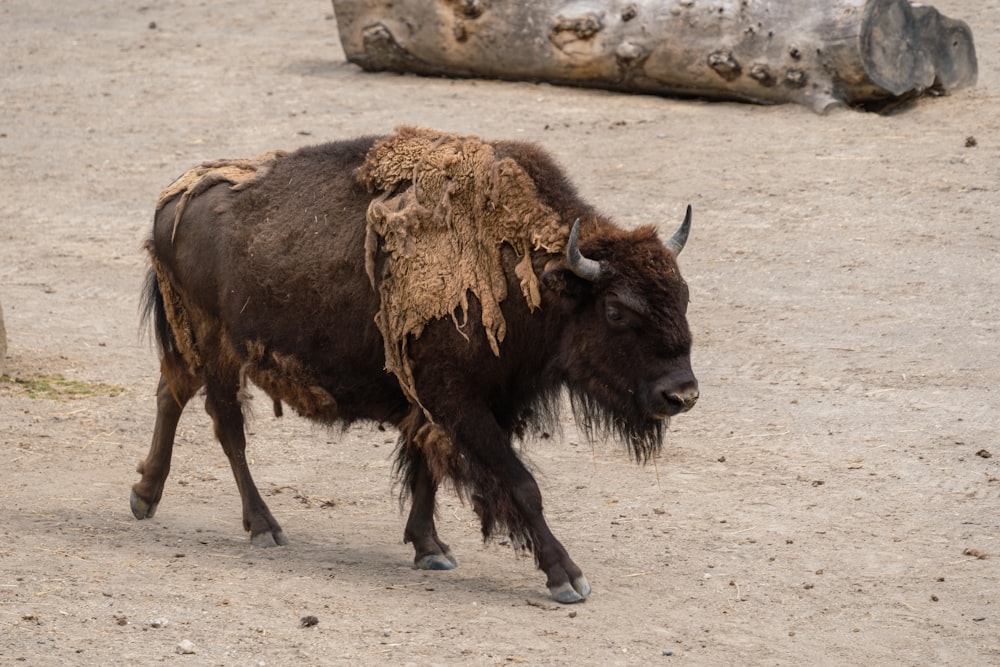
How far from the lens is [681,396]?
5.30 m

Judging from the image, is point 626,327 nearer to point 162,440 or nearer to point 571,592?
point 571,592

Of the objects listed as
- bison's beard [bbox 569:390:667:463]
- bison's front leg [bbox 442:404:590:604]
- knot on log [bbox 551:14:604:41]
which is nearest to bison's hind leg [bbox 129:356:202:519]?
bison's front leg [bbox 442:404:590:604]

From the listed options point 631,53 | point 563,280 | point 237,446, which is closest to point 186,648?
point 237,446

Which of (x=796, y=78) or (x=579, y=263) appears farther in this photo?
(x=796, y=78)

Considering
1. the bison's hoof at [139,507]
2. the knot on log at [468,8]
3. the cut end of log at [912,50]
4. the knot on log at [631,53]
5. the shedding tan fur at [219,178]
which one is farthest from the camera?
the knot on log at [468,8]

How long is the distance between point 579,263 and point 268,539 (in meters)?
2.03

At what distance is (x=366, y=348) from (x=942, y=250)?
18.1ft

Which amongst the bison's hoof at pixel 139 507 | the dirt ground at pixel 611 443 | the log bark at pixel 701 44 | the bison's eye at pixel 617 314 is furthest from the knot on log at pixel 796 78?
the bison's hoof at pixel 139 507

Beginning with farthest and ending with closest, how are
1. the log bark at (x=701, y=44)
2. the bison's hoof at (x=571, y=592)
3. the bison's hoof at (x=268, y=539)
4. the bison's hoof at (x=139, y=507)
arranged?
1. the log bark at (x=701, y=44)
2. the bison's hoof at (x=139, y=507)
3. the bison's hoof at (x=268, y=539)
4. the bison's hoof at (x=571, y=592)

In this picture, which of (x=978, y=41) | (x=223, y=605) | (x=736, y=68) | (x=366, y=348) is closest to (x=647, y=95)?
(x=736, y=68)

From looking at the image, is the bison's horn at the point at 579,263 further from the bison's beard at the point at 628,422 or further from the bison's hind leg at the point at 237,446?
the bison's hind leg at the point at 237,446

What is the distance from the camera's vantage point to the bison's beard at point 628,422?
554cm

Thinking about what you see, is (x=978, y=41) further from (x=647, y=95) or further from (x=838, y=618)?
(x=838, y=618)

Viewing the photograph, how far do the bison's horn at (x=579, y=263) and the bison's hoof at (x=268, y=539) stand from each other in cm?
196
